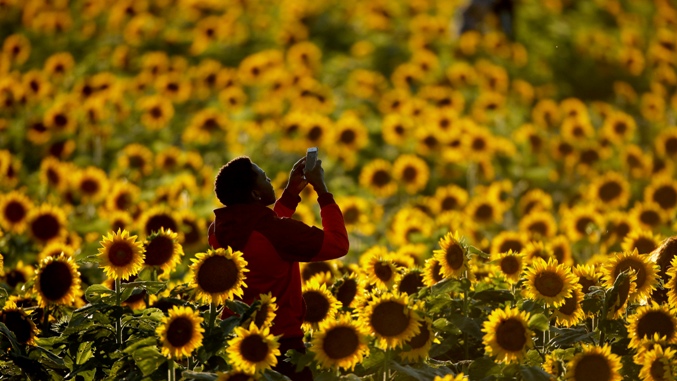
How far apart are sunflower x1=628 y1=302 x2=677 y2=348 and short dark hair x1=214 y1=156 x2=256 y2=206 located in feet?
5.49

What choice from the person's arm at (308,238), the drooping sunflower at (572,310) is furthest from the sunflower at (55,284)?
the drooping sunflower at (572,310)

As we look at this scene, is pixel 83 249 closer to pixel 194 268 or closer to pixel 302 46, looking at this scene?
pixel 194 268

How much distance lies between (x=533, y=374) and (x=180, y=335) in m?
1.38

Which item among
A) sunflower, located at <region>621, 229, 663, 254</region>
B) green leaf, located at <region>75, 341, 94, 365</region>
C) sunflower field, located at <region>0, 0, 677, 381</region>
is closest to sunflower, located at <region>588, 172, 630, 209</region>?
sunflower field, located at <region>0, 0, 677, 381</region>

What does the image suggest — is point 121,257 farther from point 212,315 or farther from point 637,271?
point 637,271

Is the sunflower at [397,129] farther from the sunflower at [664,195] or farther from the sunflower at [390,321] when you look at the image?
the sunflower at [390,321]

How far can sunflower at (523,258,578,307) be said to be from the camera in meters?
4.68

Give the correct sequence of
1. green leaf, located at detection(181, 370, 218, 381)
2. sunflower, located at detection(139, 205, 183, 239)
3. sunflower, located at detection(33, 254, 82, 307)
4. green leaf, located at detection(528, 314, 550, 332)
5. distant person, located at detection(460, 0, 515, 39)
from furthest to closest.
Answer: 1. distant person, located at detection(460, 0, 515, 39)
2. sunflower, located at detection(139, 205, 183, 239)
3. sunflower, located at detection(33, 254, 82, 307)
4. green leaf, located at detection(528, 314, 550, 332)
5. green leaf, located at detection(181, 370, 218, 381)

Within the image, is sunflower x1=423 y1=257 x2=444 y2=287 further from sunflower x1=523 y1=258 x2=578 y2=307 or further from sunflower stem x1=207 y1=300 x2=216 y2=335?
sunflower stem x1=207 y1=300 x2=216 y2=335

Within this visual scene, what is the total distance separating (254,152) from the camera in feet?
35.2

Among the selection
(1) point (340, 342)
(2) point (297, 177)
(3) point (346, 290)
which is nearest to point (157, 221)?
(3) point (346, 290)

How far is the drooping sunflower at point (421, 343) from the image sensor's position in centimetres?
436

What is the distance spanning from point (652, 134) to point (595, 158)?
2021 millimetres

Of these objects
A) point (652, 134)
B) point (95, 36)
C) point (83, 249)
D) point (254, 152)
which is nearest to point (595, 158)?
point (652, 134)
